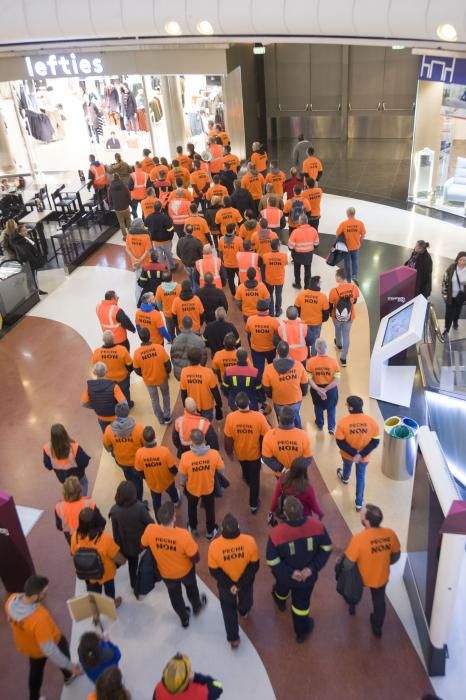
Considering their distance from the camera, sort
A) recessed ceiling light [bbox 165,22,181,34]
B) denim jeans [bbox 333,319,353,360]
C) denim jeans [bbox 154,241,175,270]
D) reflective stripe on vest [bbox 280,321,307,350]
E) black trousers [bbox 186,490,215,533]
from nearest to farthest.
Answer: black trousers [bbox 186,490,215,533] → reflective stripe on vest [bbox 280,321,307,350] → denim jeans [bbox 333,319,353,360] → recessed ceiling light [bbox 165,22,181,34] → denim jeans [bbox 154,241,175,270]

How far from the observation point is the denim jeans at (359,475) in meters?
6.29

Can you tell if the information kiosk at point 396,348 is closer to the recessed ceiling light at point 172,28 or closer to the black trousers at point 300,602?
the black trousers at point 300,602

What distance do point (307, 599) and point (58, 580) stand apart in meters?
2.72

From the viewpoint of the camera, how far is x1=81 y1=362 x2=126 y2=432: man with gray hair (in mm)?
6898

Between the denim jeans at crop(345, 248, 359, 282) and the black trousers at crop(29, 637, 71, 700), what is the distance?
8012mm

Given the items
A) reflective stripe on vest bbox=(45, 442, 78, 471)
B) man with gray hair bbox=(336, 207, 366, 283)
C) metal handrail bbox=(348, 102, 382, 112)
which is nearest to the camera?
reflective stripe on vest bbox=(45, 442, 78, 471)

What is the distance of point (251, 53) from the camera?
19.2m

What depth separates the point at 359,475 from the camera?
20.9 feet

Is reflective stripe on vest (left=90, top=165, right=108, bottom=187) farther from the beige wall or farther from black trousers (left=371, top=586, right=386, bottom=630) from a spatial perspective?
black trousers (left=371, top=586, right=386, bottom=630)

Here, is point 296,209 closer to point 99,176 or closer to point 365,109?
point 99,176

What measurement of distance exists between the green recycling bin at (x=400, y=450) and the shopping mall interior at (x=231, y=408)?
0.09 ft

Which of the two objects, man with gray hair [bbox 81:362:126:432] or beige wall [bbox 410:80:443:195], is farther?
beige wall [bbox 410:80:443:195]

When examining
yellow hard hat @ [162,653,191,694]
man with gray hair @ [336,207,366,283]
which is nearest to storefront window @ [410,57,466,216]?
man with gray hair @ [336,207,366,283]

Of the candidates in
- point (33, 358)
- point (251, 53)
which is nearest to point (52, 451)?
point (33, 358)
